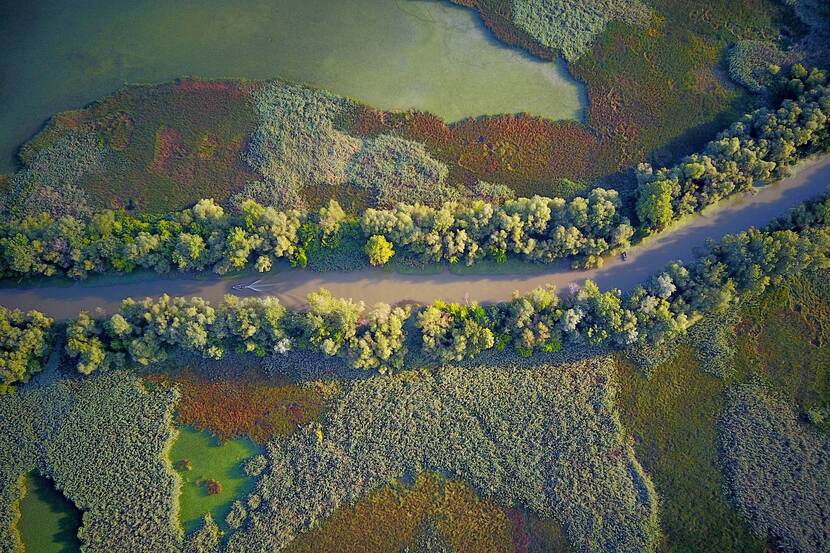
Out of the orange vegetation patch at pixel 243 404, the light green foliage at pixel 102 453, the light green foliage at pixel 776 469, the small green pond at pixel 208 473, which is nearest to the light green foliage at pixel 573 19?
the light green foliage at pixel 776 469

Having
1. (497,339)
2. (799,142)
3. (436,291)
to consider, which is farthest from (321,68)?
(799,142)

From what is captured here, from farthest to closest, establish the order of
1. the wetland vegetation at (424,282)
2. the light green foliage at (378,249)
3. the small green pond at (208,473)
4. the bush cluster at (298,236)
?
the bush cluster at (298,236), the light green foliage at (378,249), the small green pond at (208,473), the wetland vegetation at (424,282)

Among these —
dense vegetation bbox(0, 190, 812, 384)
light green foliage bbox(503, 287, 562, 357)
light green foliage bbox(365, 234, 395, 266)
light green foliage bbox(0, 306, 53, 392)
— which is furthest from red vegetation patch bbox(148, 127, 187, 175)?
Result: light green foliage bbox(503, 287, 562, 357)

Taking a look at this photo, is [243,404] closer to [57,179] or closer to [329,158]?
[329,158]

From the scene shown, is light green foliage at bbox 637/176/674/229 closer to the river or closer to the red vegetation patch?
the river

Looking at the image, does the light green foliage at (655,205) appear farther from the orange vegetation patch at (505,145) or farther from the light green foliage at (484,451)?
the light green foliage at (484,451)

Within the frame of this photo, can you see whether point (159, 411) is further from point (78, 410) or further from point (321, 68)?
point (321, 68)

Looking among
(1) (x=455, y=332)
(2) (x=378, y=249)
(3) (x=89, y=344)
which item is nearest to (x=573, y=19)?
(2) (x=378, y=249)
